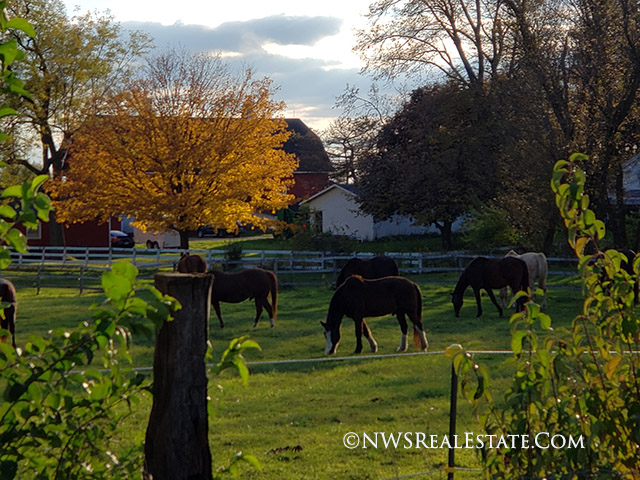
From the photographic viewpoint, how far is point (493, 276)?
1772 centimetres

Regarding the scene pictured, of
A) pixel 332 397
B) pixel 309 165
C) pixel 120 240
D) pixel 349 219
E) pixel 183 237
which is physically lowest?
pixel 332 397

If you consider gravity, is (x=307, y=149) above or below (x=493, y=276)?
above

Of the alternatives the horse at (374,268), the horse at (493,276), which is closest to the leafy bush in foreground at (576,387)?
the horse at (493,276)

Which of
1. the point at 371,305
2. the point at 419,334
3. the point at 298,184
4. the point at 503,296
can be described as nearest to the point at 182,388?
the point at 371,305

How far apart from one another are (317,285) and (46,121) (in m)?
20.5

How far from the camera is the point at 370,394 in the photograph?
991 centimetres

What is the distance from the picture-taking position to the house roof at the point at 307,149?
55.7 meters

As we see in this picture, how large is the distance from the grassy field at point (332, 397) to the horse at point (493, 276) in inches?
21.4

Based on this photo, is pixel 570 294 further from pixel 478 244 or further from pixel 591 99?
pixel 478 244

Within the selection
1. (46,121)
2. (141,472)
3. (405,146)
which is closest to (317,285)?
(405,146)

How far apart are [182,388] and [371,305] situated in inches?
401

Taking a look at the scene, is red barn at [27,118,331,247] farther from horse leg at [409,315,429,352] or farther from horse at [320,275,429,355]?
horse leg at [409,315,429,352]

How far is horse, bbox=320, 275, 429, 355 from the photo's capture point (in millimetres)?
12945

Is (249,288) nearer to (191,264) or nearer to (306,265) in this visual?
(191,264)
